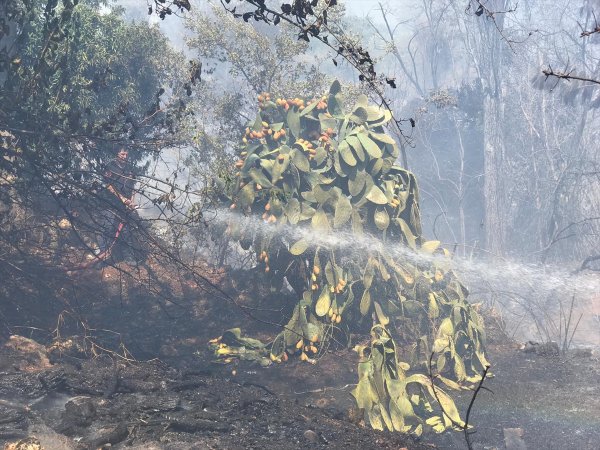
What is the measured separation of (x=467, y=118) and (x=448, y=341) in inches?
592

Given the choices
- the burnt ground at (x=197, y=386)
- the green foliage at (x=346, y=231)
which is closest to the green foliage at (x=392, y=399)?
the burnt ground at (x=197, y=386)

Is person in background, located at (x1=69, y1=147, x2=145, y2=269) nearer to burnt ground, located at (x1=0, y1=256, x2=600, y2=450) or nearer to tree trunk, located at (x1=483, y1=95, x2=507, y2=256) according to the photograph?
burnt ground, located at (x1=0, y1=256, x2=600, y2=450)

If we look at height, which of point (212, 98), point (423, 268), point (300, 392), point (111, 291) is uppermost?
point (212, 98)

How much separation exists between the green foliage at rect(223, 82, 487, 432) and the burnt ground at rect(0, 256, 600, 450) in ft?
2.07

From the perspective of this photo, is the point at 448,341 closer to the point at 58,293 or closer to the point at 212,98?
the point at 58,293

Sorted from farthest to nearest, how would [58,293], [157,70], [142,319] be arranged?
[157,70], [142,319], [58,293]

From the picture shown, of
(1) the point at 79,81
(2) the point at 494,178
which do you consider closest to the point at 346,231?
(1) the point at 79,81

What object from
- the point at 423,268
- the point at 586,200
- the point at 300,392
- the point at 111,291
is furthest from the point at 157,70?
the point at 586,200

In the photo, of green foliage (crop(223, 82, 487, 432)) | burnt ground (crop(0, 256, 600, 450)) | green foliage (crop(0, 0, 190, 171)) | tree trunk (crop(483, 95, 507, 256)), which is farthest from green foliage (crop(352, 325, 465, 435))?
tree trunk (crop(483, 95, 507, 256))

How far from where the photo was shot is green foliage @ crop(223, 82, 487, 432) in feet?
26.3

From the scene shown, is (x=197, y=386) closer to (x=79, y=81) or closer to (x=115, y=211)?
(x=115, y=211)

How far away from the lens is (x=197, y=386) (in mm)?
5785

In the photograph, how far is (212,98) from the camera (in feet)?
46.9

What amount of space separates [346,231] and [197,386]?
3557 millimetres
